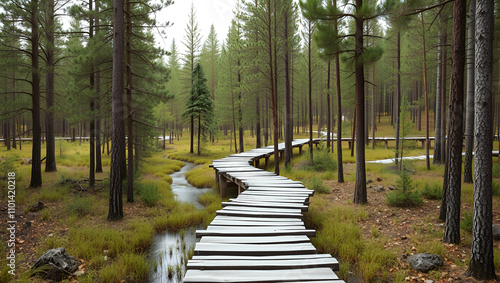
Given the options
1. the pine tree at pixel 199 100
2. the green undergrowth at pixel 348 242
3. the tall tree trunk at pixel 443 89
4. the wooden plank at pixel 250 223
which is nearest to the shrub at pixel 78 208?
the wooden plank at pixel 250 223

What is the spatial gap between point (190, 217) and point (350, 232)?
4.66 metres

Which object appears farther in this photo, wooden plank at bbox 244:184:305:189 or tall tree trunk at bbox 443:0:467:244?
wooden plank at bbox 244:184:305:189

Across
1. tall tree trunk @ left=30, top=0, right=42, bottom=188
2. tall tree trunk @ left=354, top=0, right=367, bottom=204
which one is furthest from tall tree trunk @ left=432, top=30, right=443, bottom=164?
tall tree trunk @ left=30, top=0, right=42, bottom=188

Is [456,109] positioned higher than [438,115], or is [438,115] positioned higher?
[438,115]

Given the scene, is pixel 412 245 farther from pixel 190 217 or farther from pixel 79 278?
pixel 79 278

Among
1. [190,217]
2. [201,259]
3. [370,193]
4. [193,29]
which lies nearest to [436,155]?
[370,193]

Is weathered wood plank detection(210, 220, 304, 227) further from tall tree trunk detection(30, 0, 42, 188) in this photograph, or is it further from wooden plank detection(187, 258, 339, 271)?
tall tree trunk detection(30, 0, 42, 188)

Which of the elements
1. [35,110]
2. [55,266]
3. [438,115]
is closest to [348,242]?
[55,266]

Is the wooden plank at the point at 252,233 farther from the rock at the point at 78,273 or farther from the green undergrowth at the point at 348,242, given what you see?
the rock at the point at 78,273

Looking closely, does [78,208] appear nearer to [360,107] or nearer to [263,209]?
[263,209]

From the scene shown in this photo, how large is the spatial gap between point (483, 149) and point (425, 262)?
214cm

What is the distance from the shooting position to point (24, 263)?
16.8 feet

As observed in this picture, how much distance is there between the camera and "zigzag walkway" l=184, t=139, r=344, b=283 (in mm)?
3357

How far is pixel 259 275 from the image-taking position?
3357 millimetres
